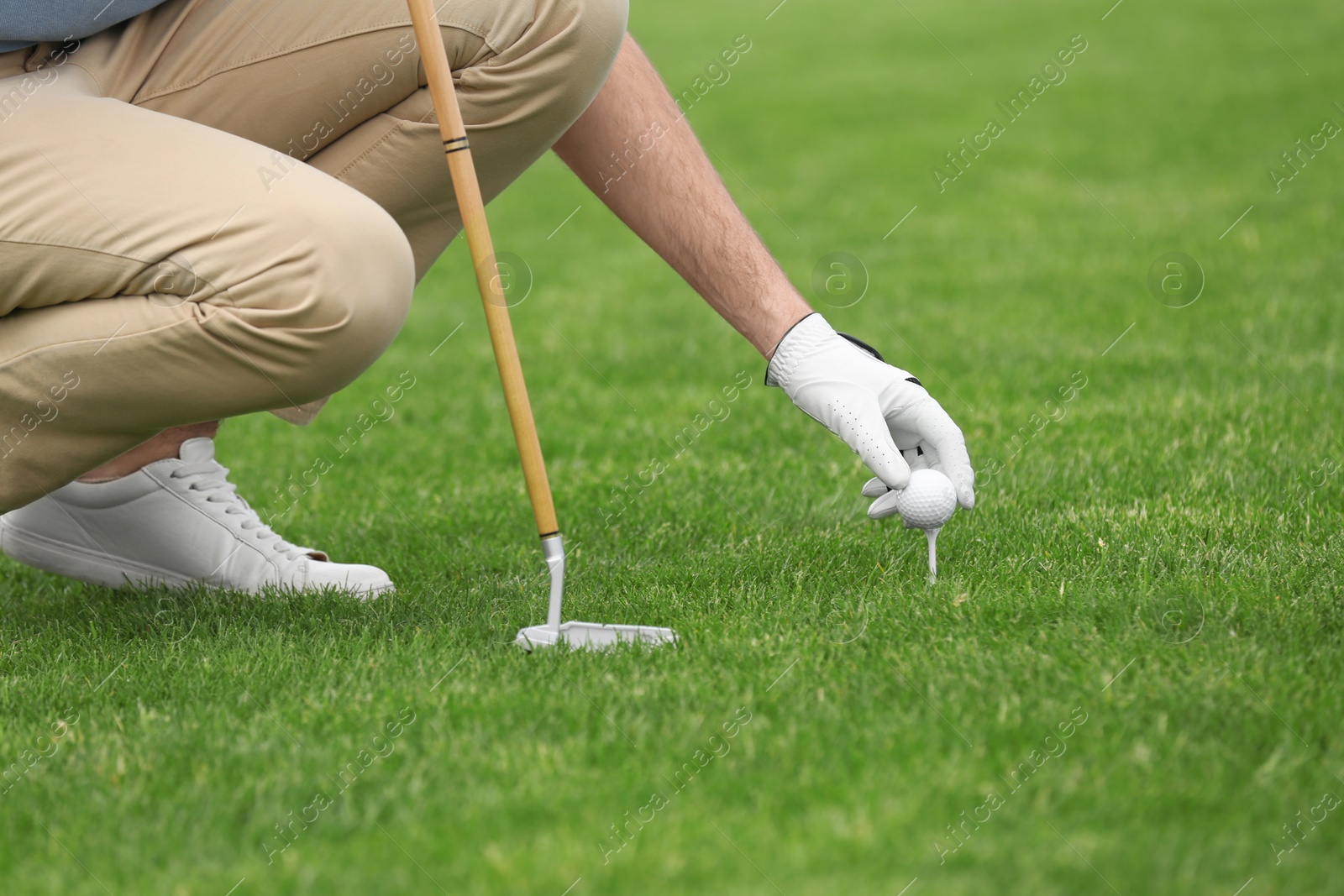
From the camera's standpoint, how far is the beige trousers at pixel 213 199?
2.41 m

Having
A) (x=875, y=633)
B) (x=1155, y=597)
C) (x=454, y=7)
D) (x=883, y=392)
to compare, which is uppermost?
(x=454, y=7)

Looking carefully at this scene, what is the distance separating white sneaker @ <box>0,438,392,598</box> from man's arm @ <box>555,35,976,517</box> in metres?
1.05

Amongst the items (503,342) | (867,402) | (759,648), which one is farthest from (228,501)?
(867,402)

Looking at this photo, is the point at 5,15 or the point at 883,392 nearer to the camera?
the point at 5,15

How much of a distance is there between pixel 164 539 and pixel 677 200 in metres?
1.46

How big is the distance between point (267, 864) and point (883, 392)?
5.16 feet

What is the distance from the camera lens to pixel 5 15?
2504 millimetres

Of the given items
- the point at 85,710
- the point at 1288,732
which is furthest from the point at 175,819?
the point at 1288,732

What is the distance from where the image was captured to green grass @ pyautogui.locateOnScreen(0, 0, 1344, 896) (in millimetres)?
1899

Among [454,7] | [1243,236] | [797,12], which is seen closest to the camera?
[454,7]

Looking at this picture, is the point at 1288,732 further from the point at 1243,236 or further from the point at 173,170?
the point at 1243,236
